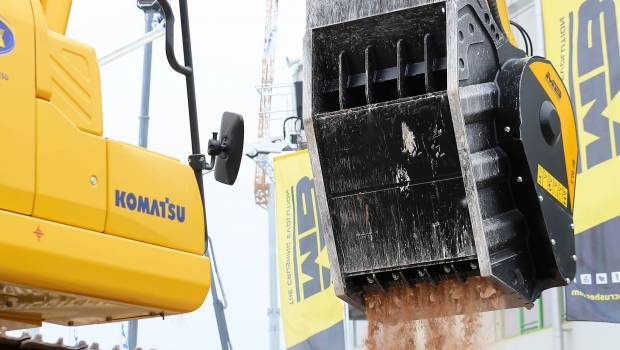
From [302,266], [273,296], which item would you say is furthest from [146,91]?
[273,296]

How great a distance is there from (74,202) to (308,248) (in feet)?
39.8

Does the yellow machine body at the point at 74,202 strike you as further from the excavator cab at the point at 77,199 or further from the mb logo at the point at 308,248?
the mb logo at the point at 308,248

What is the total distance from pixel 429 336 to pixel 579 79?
6383 millimetres

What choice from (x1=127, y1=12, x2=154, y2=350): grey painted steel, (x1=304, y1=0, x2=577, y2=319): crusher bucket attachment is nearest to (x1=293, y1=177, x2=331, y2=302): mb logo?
(x1=127, y1=12, x2=154, y2=350): grey painted steel

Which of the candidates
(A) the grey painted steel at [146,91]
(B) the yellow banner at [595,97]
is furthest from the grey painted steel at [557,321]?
(A) the grey painted steel at [146,91]

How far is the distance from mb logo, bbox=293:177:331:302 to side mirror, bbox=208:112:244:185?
36.5 ft

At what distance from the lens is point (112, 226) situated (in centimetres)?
380

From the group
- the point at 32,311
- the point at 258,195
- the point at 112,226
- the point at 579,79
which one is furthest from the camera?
the point at 258,195

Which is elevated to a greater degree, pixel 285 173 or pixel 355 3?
pixel 285 173

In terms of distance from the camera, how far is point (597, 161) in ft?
33.3

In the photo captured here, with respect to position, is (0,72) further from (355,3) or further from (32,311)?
(355,3)

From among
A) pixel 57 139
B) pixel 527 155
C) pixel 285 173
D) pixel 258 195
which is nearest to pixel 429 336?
pixel 527 155

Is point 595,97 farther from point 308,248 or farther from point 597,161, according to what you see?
point 308,248

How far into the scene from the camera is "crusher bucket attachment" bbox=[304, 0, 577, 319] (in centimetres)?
472
